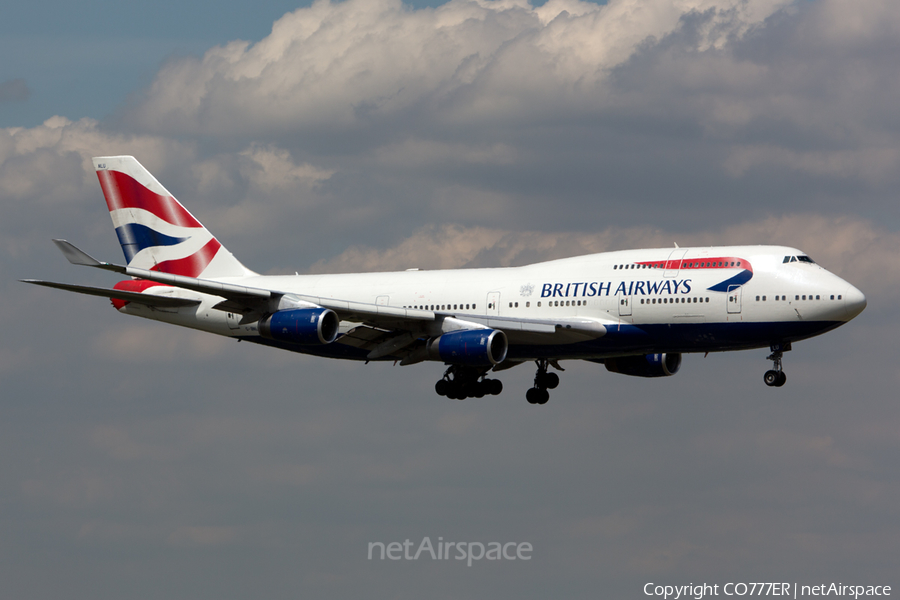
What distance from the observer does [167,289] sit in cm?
5928

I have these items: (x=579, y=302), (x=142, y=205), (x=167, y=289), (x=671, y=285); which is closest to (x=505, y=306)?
(x=579, y=302)

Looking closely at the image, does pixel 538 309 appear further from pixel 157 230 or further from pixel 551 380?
pixel 157 230

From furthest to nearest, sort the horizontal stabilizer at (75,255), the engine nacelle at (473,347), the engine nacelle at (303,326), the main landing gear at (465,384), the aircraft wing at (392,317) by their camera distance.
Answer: the main landing gear at (465,384)
the aircraft wing at (392,317)
the engine nacelle at (473,347)
the engine nacelle at (303,326)
the horizontal stabilizer at (75,255)

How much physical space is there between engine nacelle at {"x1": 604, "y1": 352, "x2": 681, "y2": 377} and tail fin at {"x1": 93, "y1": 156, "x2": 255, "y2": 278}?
21.4 meters

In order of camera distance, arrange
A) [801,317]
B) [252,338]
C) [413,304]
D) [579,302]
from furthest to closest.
→ [252,338] → [413,304] → [579,302] → [801,317]

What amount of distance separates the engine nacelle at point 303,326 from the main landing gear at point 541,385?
45.0 feet

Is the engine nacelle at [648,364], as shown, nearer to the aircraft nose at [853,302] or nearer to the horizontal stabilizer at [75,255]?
the aircraft nose at [853,302]

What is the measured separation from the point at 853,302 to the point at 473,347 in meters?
16.3

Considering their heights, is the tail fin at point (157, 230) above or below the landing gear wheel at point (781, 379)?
above

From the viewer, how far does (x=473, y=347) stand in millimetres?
49500

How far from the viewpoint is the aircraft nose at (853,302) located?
47.7 m

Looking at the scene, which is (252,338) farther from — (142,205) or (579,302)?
(579,302)

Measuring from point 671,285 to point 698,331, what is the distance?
2.33m

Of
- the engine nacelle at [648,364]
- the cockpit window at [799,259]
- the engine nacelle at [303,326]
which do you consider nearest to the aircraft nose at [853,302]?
the cockpit window at [799,259]
